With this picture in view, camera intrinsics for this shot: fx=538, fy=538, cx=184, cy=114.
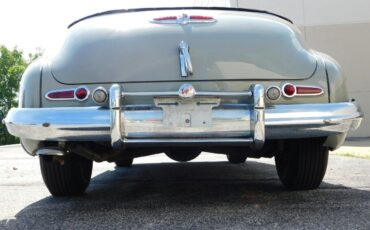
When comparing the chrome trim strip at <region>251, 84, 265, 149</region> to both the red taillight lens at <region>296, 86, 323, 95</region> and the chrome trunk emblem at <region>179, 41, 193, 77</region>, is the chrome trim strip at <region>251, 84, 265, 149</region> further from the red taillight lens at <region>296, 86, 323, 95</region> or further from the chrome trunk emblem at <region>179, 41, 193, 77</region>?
the chrome trunk emblem at <region>179, 41, 193, 77</region>

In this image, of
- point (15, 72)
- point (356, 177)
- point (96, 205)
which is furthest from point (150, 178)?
point (15, 72)

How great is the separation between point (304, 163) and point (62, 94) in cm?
188

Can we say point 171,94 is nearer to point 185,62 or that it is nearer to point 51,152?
point 185,62

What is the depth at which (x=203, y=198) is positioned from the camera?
4117 mm

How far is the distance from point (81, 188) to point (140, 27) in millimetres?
1475

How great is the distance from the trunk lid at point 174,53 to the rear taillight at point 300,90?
0.07 m

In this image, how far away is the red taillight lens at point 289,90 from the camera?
3.47 metres

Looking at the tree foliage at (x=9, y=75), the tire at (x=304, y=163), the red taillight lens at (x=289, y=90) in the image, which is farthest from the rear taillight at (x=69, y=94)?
the tree foliage at (x=9, y=75)

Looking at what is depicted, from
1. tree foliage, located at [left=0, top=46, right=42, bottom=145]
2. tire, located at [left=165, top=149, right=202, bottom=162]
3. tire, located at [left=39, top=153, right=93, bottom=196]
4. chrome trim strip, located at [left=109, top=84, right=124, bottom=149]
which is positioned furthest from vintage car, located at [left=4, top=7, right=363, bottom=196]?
tree foliage, located at [left=0, top=46, right=42, bottom=145]

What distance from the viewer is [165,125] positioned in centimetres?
332

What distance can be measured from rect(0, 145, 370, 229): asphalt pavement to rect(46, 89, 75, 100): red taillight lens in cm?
78

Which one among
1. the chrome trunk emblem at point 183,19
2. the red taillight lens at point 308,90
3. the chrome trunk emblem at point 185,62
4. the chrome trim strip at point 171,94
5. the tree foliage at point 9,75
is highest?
the chrome trunk emblem at point 183,19

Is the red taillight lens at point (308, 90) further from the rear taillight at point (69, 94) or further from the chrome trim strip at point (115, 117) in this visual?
the rear taillight at point (69, 94)

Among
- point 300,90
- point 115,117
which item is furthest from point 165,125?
point 300,90
